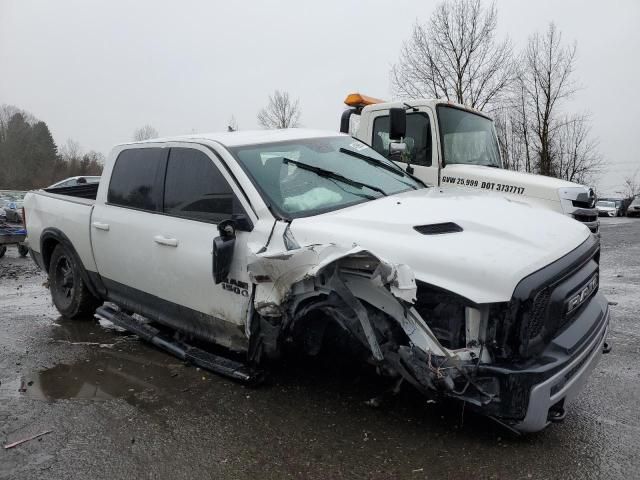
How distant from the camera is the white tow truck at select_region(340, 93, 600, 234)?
5918mm

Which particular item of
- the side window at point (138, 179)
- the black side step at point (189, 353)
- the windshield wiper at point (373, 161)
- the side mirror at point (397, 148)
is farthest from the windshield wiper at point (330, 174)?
the side mirror at point (397, 148)

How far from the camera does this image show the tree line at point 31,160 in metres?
62.9

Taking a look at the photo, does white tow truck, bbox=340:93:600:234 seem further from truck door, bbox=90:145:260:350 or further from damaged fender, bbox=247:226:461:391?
damaged fender, bbox=247:226:461:391

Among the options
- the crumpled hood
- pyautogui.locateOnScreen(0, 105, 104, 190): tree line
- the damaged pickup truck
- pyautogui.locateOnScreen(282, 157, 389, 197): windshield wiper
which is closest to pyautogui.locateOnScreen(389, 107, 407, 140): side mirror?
the damaged pickup truck

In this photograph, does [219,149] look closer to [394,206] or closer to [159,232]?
[159,232]

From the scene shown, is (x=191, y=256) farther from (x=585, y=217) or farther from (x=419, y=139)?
(x=585, y=217)

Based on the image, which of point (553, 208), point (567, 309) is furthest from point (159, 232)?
point (553, 208)

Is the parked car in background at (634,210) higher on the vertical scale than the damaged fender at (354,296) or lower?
lower

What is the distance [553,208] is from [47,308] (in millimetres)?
6270

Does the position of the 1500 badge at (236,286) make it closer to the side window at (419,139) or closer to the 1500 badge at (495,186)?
the side window at (419,139)

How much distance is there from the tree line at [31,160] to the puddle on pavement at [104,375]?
63.7 meters

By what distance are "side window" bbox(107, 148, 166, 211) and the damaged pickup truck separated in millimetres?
17

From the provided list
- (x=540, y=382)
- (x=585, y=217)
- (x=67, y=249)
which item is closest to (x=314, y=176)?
(x=540, y=382)

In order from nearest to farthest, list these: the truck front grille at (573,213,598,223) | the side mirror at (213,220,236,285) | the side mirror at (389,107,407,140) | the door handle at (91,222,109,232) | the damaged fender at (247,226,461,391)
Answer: the damaged fender at (247,226,461,391) → the side mirror at (213,220,236,285) → the door handle at (91,222,109,232) → the side mirror at (389,107,407,140) → the truck front grille at (573,213,598,223)
